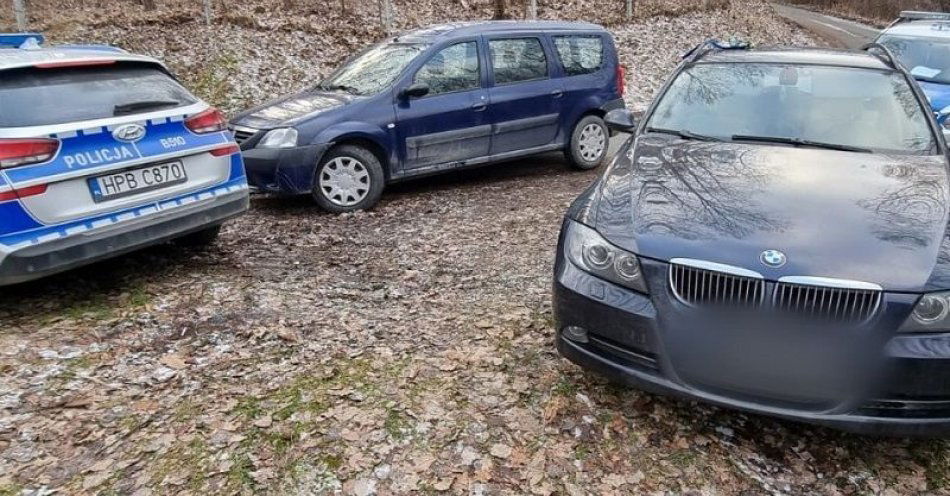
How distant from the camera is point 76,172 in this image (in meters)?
3.79

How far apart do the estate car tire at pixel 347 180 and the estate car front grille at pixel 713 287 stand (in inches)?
166

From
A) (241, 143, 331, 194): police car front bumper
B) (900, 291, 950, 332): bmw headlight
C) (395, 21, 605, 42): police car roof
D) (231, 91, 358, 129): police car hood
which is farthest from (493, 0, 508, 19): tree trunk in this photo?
(900, 291, 950, 332): bmw headlight

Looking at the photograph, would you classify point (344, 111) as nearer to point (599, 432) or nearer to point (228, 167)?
point (228, 167)

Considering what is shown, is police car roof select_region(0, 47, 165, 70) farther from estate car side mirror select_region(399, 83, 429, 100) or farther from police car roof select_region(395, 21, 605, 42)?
police car roof select_region(395, 21, 605, 42)

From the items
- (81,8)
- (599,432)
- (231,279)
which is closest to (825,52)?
(599,432)

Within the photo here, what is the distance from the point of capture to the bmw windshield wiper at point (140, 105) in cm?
411

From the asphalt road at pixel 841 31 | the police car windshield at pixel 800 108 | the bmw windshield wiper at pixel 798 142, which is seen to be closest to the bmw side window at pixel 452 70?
the police car windshield at pixel 800 108

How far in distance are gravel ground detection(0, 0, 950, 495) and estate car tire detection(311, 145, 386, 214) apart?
1.38 meters

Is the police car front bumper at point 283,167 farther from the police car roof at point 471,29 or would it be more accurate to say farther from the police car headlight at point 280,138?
the police car roof at point 471,29

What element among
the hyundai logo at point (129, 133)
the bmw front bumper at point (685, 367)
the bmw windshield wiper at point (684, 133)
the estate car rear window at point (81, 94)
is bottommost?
the bmw front bumper at point (685, 367)

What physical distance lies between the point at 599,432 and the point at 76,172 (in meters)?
3.30

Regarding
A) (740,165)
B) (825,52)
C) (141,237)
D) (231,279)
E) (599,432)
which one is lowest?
(599,432)

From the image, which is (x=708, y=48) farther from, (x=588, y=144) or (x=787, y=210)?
(x=588, y=144)

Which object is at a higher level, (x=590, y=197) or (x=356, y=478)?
(x=590, y=197)
